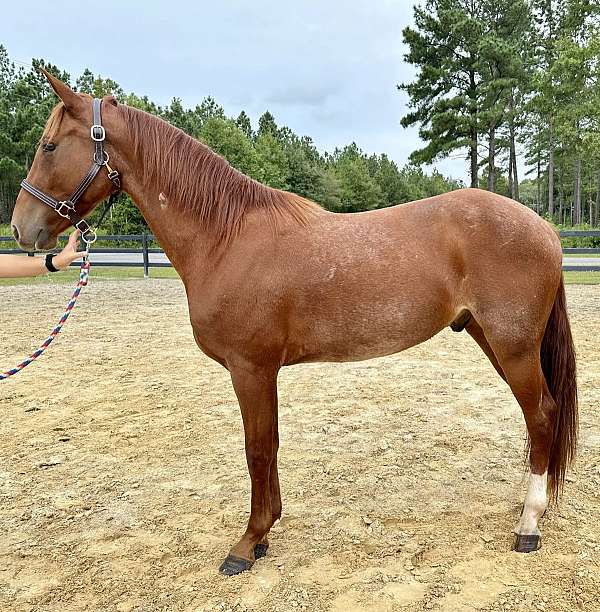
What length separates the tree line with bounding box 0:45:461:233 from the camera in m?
30.6

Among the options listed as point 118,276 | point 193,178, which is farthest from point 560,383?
point 118,276

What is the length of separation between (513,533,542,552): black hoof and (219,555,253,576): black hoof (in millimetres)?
1372

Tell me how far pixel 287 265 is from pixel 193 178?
0.69 metres

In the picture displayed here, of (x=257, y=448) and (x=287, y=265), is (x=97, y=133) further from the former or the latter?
(x=257, y=448)

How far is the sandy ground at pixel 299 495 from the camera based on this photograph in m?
2.16

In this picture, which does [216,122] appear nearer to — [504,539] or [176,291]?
[176,291]

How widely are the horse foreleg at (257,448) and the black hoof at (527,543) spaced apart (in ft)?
4.19

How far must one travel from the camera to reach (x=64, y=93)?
2254 mm

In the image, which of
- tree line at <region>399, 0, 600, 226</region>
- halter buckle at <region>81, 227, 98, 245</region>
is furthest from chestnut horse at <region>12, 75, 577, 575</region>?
tree line at <region>399, 0, 600, 226</region>

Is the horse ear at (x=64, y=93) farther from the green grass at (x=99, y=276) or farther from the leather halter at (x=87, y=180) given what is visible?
the green grass at (x=99, y=276)

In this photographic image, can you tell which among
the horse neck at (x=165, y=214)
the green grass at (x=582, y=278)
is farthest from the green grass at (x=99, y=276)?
the horse neck at (x=165, y=214)

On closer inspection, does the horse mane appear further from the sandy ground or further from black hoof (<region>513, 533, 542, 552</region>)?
black hoof (<region>513, 533, 542, 552</region>)

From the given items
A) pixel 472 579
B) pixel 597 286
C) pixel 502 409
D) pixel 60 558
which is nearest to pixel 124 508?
pixel 60 558

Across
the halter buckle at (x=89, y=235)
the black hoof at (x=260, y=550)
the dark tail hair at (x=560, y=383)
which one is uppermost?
the halter buckle at (x=89, y=235)
